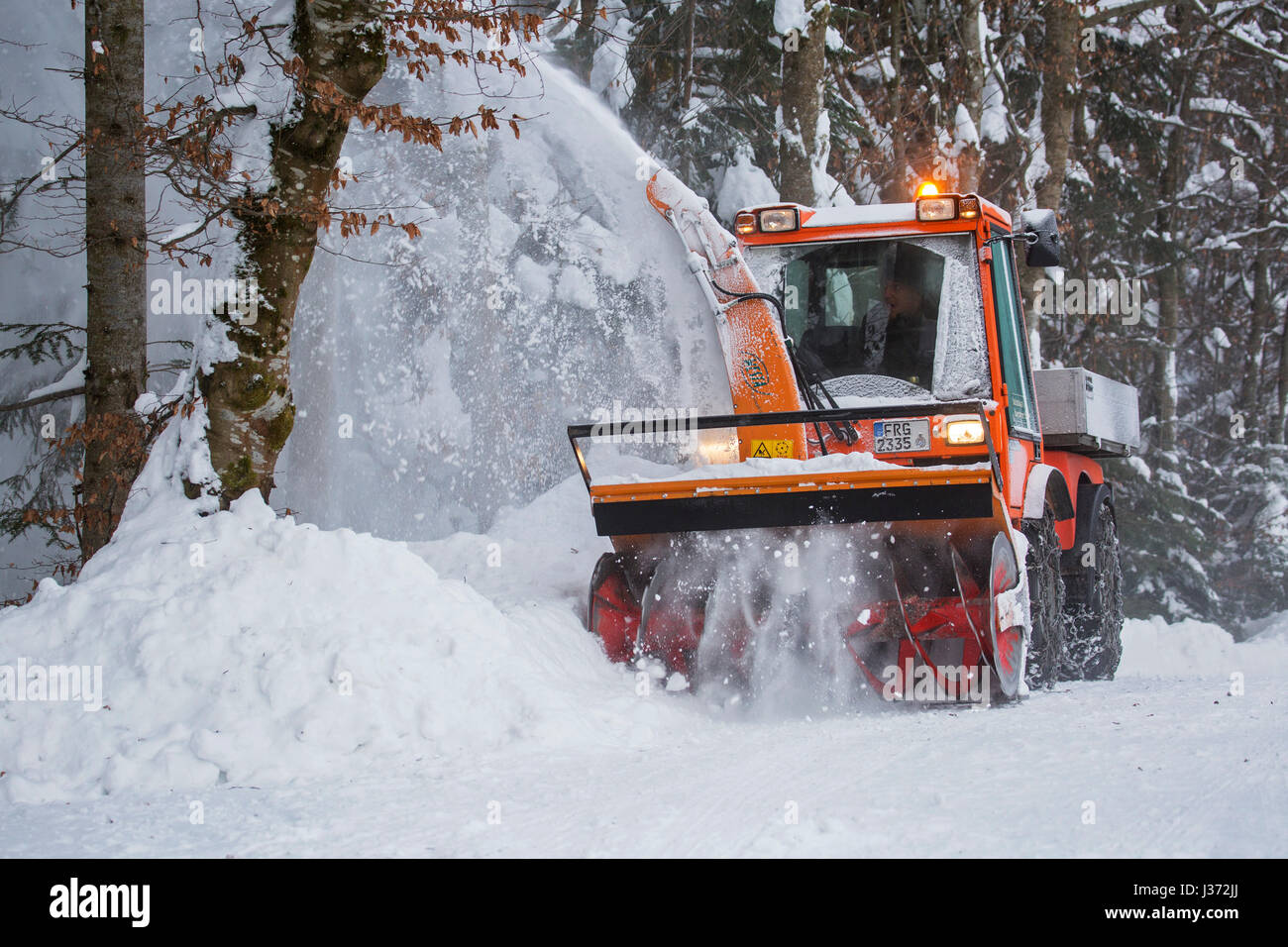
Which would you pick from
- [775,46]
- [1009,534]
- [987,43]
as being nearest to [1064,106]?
[987,43]

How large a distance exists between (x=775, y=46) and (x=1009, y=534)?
8713mm

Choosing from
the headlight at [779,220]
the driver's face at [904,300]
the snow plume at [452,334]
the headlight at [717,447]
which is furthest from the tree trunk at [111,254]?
the driver's face at [904,300]

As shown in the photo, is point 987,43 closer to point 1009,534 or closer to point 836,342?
point 836,342

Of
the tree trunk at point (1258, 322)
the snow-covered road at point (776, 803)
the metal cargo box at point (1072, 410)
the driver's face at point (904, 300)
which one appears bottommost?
the snow-covered road at point (776, 803)

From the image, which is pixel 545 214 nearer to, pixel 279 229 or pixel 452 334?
pixel 452 334

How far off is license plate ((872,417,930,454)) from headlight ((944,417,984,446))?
6.5 inches

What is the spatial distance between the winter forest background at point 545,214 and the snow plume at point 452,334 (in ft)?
0.08

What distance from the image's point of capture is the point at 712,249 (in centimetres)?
759

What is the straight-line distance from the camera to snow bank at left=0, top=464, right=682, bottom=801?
4711mm

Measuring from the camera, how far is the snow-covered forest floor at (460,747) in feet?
12.2

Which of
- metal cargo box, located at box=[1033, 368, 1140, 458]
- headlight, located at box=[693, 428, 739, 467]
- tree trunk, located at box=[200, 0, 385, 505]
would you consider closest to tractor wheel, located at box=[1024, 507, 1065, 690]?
metal cargo box, located at box=[1033, 368, 1140, 458]

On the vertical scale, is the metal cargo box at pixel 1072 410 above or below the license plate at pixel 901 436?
above

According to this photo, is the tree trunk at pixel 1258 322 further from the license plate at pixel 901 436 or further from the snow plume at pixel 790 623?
A: the snow plume at pixel 790 623

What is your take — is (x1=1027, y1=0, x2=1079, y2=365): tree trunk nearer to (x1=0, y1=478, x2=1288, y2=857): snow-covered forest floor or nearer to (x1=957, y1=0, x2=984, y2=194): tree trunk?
(x1=957, y1=0, x2=984, y2=194): tree trunk
